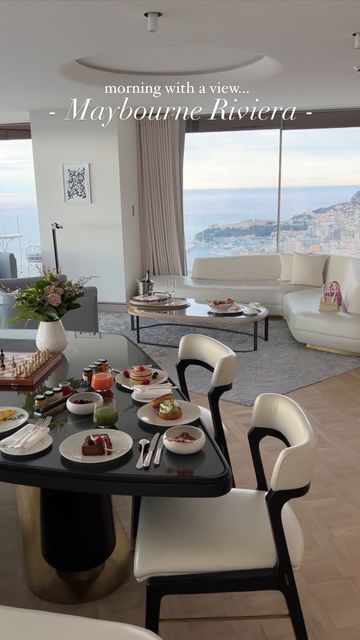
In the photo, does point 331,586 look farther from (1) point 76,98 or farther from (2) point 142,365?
(1) point 76,98

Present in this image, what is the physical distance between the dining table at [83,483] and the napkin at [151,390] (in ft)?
0.12

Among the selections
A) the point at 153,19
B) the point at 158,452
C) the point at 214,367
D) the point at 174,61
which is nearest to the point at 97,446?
the point at 158,452

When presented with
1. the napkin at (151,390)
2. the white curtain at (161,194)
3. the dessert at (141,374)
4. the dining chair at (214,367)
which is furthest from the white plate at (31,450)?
the white curtain at (161,194)

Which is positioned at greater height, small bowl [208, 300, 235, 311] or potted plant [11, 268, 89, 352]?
potted plant [11, 268, 89, 352]

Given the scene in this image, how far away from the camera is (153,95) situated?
571cm

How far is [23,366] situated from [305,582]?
148 cm

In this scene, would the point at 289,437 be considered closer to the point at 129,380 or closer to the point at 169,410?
the point at 169,410

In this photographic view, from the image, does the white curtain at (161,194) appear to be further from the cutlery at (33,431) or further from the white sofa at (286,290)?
the cutlery at (33,431)

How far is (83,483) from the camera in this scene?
4.94 ft

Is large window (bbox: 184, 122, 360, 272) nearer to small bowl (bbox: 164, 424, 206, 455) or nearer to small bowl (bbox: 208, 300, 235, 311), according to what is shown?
Result: small bowl (bbox: 208, 300, 235, 311)

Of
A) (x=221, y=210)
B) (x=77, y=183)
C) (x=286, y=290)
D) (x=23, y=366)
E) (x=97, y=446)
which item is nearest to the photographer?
(x=97, y=446)

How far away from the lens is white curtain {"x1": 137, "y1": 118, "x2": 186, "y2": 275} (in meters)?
7.24

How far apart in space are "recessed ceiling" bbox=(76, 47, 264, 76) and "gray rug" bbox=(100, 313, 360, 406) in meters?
2.66

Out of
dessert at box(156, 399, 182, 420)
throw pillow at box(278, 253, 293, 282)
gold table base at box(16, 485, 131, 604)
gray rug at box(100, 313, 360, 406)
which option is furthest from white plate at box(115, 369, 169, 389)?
throw pillow at box(278, 253, 293, 282)
